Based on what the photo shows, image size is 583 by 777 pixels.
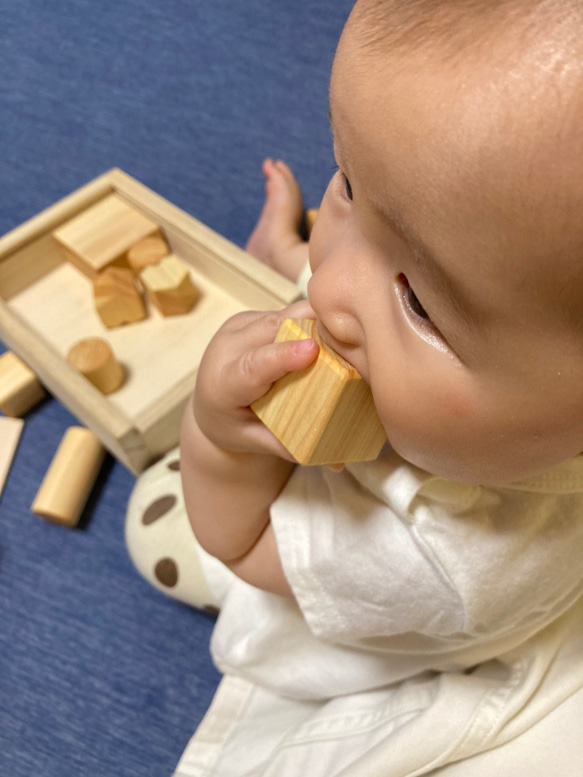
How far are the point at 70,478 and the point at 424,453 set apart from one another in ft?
2.28

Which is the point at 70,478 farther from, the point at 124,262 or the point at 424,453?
the point at 424,453

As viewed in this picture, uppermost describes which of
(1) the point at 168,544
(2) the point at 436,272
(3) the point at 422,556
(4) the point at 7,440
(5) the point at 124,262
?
(2) the point at 436,272

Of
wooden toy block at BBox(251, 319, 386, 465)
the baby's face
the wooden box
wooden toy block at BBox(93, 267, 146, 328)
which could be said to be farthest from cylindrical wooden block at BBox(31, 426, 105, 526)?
the baby's face

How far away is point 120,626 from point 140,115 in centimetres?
90

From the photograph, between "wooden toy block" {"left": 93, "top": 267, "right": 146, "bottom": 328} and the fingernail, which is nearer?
the fingernail

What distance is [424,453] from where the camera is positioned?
1.13 ft

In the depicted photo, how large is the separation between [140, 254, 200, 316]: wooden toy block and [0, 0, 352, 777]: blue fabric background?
0.21 meters

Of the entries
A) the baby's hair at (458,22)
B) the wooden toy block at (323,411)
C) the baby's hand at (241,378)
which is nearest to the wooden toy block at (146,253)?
the baby's hand at (241,378)

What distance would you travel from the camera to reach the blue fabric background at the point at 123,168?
0.82 m

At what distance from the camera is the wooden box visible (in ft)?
2.99

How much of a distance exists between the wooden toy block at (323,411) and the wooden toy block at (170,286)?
56cm

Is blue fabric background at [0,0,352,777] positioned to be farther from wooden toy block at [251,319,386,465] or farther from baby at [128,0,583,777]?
wooden toy block at [251,319,386,465]

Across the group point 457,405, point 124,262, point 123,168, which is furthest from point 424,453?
point 123,168

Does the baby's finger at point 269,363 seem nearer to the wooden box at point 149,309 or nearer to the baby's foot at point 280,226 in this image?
the wooden box at point 149,309
